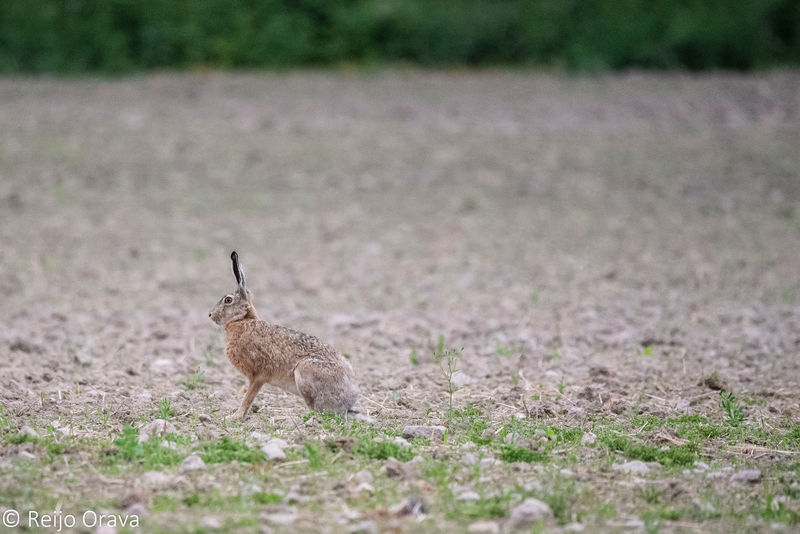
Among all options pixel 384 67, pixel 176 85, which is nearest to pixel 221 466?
pixel 176 85

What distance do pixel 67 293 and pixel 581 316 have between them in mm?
4237

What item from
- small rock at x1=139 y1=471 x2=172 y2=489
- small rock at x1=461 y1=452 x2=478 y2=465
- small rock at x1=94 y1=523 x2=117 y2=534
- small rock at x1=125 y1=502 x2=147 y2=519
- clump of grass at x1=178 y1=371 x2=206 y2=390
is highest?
clump of grass at x1=178 y1=371 x2=206 y2=390

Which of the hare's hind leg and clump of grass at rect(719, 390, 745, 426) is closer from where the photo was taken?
the hare's hind leg

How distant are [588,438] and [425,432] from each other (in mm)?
811

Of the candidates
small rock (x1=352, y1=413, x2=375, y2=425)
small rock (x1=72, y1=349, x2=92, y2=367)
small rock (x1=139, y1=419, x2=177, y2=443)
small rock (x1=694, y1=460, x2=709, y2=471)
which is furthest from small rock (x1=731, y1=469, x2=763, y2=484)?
small rock (x1=72, y1=349, x2=92, y2=367)

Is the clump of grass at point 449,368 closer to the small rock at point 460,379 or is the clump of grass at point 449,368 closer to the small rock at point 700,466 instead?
the small rock at point 460,379

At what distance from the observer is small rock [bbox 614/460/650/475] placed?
4789 mm

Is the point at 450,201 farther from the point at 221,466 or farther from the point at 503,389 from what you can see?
the point at 221,466

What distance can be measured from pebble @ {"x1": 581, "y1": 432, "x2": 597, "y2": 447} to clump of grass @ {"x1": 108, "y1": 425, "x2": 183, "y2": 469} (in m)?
1.95

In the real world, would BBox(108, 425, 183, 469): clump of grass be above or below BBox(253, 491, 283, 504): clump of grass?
above

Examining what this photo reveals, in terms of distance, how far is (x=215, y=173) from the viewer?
13.2 m

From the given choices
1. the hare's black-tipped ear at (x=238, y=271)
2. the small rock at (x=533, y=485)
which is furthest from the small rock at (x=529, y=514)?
the hare's black-tipped ear at (x=238, y=271)

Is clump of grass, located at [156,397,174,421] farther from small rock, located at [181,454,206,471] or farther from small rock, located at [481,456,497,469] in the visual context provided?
small rock, located at [481,456,497,469]

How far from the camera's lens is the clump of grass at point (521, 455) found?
16.1 feet
